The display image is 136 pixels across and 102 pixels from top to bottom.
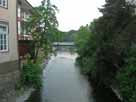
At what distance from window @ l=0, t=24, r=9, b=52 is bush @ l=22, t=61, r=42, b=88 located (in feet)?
12.4

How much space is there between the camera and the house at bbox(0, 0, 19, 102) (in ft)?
64.3

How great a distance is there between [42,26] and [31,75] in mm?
5794

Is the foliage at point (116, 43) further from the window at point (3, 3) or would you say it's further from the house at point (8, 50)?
the window at point (3, 3)

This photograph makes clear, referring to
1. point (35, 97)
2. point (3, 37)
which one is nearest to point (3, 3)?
point (3, 37)

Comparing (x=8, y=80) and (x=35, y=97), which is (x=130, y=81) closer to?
(x=35, y=97)

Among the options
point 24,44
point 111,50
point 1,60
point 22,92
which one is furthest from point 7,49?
point 111,50

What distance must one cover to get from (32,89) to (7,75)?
12.6ft

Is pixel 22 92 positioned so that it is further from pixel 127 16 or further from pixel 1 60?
pixel 127 16

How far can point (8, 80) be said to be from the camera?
2025 centimetres

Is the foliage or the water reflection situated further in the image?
the water reflection

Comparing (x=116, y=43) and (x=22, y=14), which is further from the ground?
(x=22, y=14)

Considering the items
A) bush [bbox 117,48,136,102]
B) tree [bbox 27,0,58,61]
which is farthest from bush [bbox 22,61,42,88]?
bush [bbox 117,48,136,102]

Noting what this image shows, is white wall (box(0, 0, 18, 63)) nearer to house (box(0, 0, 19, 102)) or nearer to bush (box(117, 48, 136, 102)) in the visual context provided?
house (box(0, 0, 19, 102))

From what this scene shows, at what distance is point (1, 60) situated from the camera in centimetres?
1975
